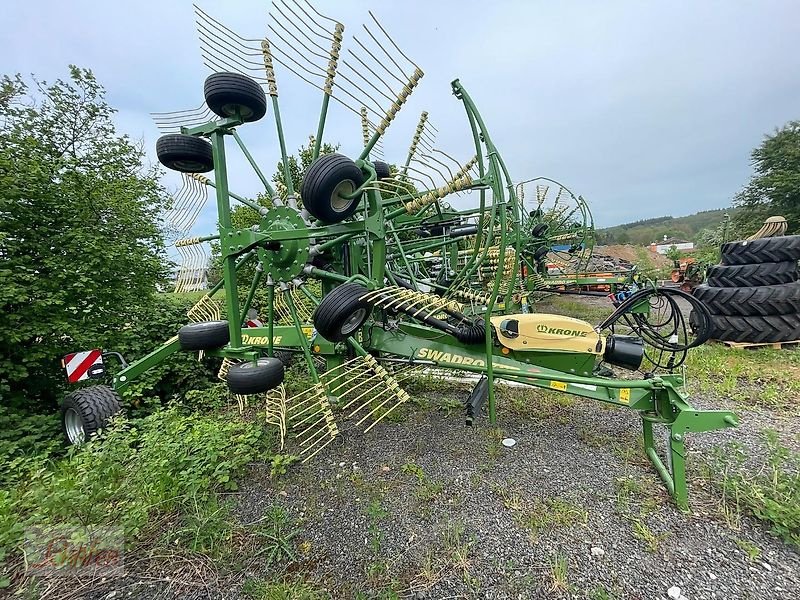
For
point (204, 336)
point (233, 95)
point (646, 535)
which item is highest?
point (233, 95)

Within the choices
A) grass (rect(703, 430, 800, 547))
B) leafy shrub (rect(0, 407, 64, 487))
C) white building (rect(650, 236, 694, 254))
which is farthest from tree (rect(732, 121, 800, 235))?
leafy shrub (rect(0, 407, 64, 487))

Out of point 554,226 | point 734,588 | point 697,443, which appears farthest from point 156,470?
point 554,226

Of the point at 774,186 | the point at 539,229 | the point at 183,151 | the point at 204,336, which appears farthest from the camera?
the point at 774,186

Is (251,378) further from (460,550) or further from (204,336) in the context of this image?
(460,550)

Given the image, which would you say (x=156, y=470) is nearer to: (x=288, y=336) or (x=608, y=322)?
(x=288, y=336)

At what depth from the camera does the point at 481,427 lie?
360 cm

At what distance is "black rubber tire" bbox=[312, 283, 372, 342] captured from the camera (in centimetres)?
268

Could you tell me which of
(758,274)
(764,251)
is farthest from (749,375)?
(764,251)

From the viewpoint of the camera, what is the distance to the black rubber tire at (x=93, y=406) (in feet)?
11.8

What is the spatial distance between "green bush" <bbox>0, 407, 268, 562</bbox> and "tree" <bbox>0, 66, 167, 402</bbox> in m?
2.35

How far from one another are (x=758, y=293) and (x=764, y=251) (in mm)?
746

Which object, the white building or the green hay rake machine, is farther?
the white building

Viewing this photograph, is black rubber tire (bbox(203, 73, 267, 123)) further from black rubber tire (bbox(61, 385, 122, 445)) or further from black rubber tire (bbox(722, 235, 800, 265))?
black rubber tire (bbox(722, 235, 800, 265))

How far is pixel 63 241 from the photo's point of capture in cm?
488
